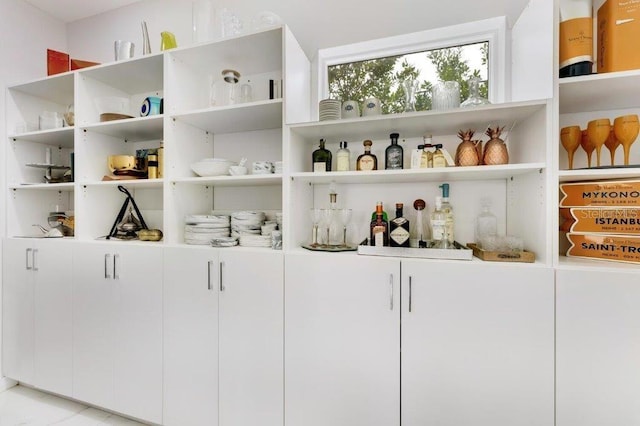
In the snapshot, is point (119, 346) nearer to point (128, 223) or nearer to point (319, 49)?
point (128, 223)

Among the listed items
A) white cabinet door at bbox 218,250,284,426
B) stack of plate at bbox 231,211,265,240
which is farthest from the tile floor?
stack of plate at bbox 231,211,265,240

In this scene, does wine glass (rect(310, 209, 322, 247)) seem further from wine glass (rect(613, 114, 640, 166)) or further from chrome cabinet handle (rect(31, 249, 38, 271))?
chrome cabinet handle (rect(31, 249, 38, 271))

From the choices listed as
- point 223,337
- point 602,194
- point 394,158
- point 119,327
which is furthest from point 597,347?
point 119,327

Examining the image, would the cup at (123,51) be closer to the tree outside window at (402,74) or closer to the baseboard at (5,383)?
the tree outside window at (402,74)

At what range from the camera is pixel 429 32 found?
158 cm

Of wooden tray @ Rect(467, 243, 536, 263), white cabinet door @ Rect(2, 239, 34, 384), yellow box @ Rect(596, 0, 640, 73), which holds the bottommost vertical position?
white cabinet door @ Rect(2, 239, 34, 384)

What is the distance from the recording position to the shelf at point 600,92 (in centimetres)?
106

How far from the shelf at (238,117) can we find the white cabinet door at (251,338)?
75 cm

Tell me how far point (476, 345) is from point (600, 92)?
1.12 meters

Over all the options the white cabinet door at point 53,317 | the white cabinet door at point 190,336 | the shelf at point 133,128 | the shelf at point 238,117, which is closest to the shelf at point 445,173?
the shelf at point 238,117

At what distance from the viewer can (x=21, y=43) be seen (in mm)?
2203

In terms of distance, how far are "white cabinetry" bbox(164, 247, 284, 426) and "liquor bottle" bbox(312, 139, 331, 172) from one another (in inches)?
19.7

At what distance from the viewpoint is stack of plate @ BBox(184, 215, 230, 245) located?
1664 millimetres

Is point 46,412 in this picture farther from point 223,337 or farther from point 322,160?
point 322,160
